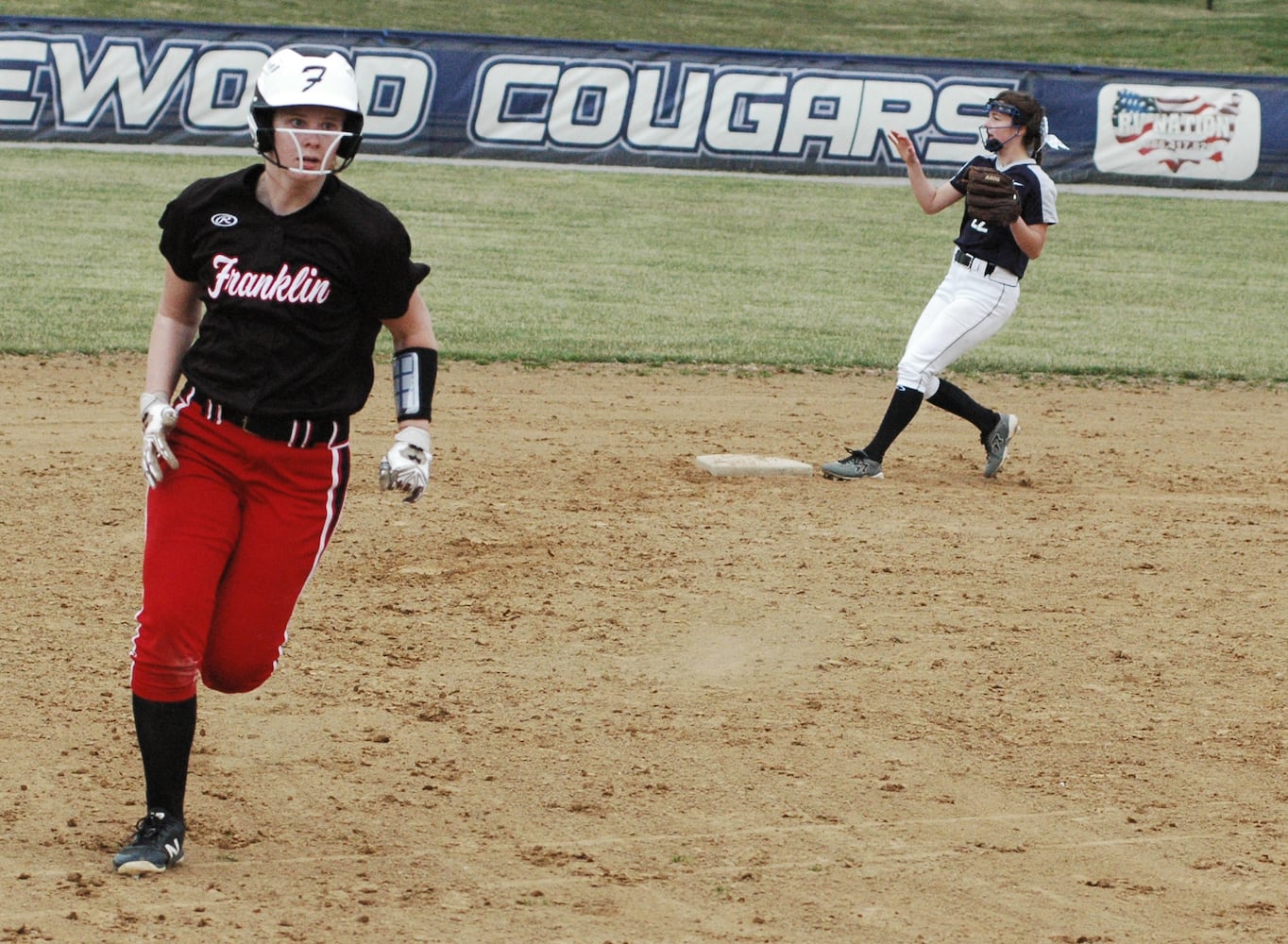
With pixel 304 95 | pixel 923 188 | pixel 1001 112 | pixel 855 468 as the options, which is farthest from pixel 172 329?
pixel 923 188

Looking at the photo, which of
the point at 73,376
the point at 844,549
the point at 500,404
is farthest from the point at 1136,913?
the point at 73,376

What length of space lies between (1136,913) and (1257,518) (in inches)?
202

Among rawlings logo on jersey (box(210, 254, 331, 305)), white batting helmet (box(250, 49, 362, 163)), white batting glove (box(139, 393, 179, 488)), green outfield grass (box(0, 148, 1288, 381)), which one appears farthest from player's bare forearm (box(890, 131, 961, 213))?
white batting glove (box(139, 393, 179, 488))

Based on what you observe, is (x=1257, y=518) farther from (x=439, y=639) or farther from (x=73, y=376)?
(x=73, y=376)

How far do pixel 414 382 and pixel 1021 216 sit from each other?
5.16m

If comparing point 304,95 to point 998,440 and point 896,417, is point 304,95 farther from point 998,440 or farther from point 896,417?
point 998,440

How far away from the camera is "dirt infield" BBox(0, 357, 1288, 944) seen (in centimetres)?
456

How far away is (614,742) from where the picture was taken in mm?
5762

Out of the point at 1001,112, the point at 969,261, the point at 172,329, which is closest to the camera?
the point at 172,329

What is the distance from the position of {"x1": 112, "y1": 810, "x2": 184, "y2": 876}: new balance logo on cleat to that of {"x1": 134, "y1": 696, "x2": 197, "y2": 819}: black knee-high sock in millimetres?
35

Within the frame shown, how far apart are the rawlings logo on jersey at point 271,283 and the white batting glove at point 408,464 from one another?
1.57 ft

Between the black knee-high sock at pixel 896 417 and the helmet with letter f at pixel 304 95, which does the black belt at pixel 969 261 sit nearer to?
the black knee-high sock at pixel 896 417

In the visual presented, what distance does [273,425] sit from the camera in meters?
4.59

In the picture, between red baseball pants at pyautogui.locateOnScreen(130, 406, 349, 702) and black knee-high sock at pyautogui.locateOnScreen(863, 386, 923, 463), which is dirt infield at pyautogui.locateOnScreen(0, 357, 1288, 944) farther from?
red baseball pants at pyautogui.locateOnScreen(130, 406, 349, 702)
